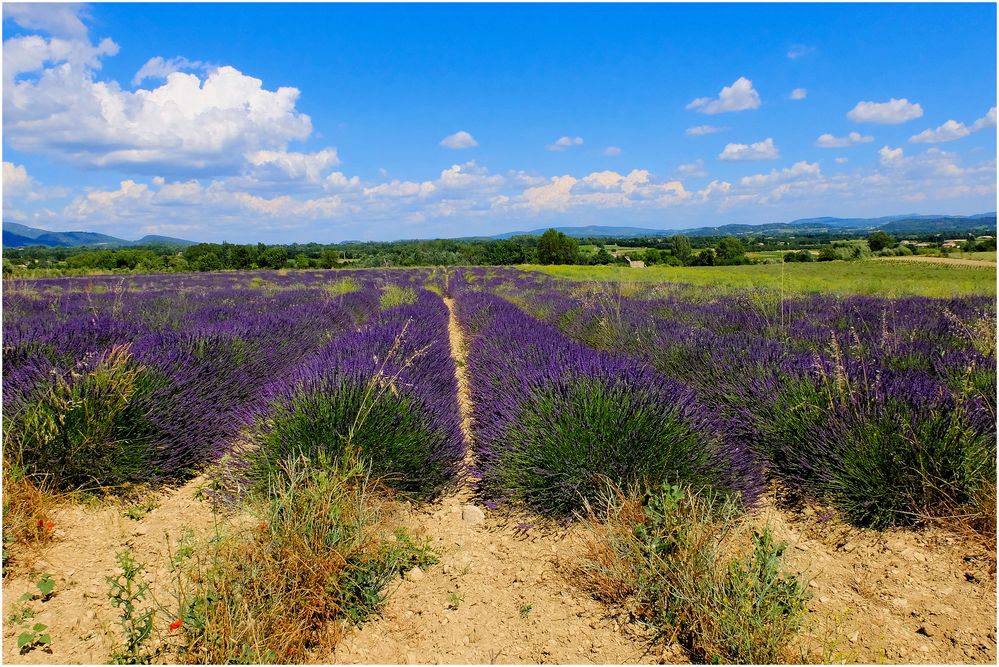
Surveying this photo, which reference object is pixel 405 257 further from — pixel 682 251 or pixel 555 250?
pixel 682 251

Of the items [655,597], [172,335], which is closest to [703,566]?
[655,597]

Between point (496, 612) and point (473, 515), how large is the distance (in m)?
0.85

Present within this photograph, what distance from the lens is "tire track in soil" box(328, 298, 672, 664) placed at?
A: 2.02 m

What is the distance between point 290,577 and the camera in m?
2.12

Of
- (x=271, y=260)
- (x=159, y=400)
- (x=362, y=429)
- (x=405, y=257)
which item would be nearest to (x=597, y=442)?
(x=362, y=429)

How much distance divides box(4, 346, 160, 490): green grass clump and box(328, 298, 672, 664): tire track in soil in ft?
5.90

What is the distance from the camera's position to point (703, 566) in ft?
7.03

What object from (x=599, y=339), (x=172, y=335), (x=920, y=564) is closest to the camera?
(x=920, y=564)

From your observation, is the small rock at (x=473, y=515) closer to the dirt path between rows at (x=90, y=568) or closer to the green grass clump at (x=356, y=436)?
the green grass clump at (x=356, y=436)

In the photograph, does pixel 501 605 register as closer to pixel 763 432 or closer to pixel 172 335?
pixel 763 432

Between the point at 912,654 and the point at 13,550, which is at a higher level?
the point at 13,550

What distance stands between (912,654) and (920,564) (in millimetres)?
722

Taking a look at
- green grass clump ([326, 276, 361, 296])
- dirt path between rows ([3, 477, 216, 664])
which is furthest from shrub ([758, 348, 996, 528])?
green grass clump ([326, 276, 361, 296])

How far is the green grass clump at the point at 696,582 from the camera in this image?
1.90m
